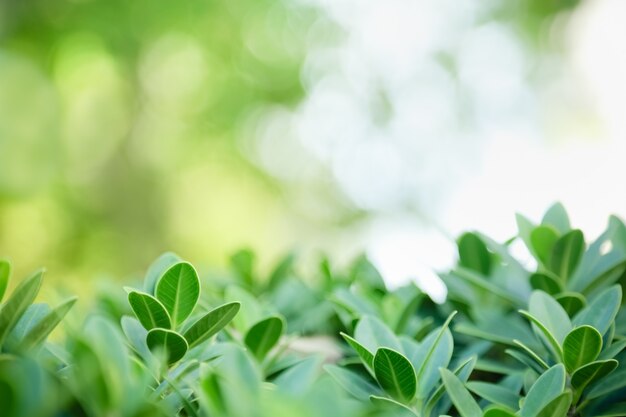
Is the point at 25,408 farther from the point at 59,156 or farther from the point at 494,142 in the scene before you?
the point at 494,142

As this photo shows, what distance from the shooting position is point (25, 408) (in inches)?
13.3

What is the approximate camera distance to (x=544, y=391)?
19.5 inches

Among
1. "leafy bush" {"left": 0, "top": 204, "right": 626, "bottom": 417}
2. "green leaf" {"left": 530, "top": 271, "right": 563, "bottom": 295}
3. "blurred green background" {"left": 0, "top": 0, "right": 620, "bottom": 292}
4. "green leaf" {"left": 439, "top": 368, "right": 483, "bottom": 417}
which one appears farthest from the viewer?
"blurred green background" {"left": 0, "top": 0, "right": 620, "bottom": 292}

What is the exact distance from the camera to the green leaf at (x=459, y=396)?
490mm

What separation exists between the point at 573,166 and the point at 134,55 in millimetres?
5844

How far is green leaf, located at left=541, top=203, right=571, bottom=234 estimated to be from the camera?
0.80 metres

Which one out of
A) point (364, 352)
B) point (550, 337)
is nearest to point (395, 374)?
point (364, 352)

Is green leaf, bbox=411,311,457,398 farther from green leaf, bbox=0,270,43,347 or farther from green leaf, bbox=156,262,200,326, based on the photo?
green leaf, bbox=0,270,43,347

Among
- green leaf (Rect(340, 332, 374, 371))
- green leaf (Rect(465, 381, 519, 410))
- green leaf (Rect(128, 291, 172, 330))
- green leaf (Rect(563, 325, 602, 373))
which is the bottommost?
green leaf (Rect(465, 381, 519, 410))

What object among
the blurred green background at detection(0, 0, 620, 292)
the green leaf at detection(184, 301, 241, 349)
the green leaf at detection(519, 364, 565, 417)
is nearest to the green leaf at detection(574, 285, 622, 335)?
the green leaf at detection(519, 364, 565, 417)

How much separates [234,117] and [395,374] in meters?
8.15

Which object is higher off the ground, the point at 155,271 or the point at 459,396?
the point at 155,271

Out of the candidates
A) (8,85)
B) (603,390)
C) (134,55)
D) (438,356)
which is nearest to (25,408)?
(438,356)

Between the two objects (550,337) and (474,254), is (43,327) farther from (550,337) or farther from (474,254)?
(474,254)
